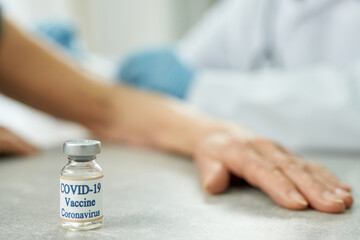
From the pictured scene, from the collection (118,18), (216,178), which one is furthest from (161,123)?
(118,18)

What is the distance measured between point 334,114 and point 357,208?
51 cm

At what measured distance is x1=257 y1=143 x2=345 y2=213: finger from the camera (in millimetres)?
674

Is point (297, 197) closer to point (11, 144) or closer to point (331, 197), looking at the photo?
point (331, 197)

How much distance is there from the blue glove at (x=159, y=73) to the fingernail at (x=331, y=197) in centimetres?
79

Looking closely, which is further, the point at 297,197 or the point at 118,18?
the point at 118,18

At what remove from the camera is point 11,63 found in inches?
49.9

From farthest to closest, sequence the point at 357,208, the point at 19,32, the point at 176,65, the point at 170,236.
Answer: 1. the point at 176,65
2. the point at 19,32
3. the point at 357,208
4. the point at 170,236

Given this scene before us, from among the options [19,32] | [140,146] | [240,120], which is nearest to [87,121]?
[140,146]

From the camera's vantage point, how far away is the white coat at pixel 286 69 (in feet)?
3.93

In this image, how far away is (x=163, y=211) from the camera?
2.26ft

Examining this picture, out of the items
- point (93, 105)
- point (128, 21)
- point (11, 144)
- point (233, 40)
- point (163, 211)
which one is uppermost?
point (128, 21)

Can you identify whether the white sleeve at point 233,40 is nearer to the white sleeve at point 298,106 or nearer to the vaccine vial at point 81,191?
the white sleeve at point 298,106

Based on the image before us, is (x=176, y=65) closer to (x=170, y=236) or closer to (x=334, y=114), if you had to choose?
(x=334, y=114)

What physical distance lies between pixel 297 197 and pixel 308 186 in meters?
0.02
